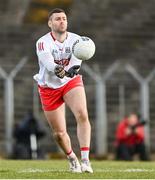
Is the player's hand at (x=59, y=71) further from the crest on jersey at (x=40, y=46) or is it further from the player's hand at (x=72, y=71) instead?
the crest on jersey at (x=40, y=46)

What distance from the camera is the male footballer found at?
14328mm

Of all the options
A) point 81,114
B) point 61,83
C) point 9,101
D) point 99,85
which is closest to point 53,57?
point 61,83

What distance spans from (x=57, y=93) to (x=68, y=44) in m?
0.71

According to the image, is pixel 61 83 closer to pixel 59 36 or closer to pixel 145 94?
pixel 59 36

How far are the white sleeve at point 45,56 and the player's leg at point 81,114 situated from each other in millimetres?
518

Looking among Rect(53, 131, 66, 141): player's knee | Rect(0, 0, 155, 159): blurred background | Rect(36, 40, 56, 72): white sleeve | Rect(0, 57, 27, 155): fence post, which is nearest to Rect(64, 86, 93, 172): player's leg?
Rect(53, 131, 66, 141): player's knee

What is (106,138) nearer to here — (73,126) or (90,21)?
(73,126)

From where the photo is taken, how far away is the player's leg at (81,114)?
47.0 feet

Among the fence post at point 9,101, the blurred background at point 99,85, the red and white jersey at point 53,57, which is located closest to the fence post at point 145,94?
the blurred background at point 99,85

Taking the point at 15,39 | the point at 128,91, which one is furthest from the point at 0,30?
the point at 128,91

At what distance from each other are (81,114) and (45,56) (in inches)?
36.6

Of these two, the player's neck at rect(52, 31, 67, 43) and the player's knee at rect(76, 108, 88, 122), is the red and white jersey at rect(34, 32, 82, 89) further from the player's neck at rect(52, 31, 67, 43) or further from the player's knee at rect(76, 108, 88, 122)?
the player's knee at rect(76, 108, 88, 122)

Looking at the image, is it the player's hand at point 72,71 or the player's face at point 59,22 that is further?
the player's face at point 59,22

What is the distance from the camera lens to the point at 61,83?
14.6 metres
